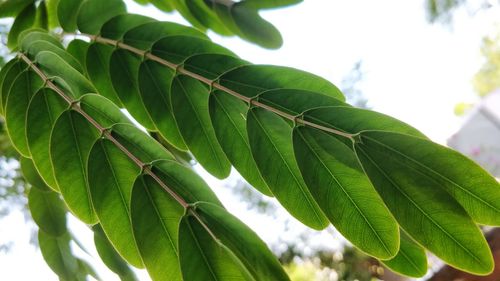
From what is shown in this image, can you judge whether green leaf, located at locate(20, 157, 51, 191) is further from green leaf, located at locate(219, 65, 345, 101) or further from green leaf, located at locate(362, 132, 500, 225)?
green leaf, located at locate(362, 132, 500, 225)

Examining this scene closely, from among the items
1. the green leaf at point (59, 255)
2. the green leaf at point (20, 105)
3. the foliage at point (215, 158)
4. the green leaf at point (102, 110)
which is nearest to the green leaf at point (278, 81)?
the foliage at point (215, 158)

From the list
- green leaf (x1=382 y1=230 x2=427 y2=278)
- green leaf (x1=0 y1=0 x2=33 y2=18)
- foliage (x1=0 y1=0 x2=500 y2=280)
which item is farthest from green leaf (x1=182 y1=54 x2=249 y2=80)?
green leaf (x1=0 y1=0 x2=33 y2=18)

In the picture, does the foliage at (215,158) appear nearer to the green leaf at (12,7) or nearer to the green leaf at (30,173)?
the green leaf at (30,173)

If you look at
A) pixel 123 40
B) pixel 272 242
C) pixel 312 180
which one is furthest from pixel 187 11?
pixel 272 242

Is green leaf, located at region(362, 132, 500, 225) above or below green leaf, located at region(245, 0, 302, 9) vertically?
below

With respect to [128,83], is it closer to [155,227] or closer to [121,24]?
[121,24]

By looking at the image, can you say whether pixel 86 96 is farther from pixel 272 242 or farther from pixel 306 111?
pixel 272 242

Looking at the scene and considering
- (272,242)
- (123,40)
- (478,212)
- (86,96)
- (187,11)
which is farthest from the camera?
(272,242)
